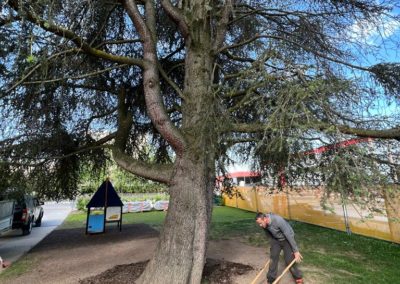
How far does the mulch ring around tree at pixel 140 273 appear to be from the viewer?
5.98 m

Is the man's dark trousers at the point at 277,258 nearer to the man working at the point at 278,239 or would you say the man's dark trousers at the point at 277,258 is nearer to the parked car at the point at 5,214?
the man working at the point at 278,239

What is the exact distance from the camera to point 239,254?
8242 millimetres

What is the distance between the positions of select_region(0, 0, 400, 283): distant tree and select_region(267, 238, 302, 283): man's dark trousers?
50.7 inches

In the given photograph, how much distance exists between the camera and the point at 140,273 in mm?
6324

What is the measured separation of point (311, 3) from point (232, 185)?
5.51 meters

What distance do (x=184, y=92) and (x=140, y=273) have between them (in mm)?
3730

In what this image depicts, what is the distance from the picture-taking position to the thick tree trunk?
16.7ft

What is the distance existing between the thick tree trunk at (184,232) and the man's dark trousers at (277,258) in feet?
4.21

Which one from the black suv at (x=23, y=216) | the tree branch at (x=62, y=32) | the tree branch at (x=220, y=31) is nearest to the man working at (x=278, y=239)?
the tree branch at (x=220, y=31)

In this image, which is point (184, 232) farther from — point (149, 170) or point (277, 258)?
point (277, 258)

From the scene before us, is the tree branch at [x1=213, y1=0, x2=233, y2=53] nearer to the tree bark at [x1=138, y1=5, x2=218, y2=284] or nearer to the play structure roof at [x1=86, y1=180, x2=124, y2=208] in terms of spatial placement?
the tree bark at [x1=138, y1=5, x2=218, y2=284]

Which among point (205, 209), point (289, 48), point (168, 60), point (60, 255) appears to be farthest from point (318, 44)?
point (60, 255)

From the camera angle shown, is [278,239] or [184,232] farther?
[278,239]

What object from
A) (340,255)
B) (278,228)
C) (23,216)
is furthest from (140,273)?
(23,216)
